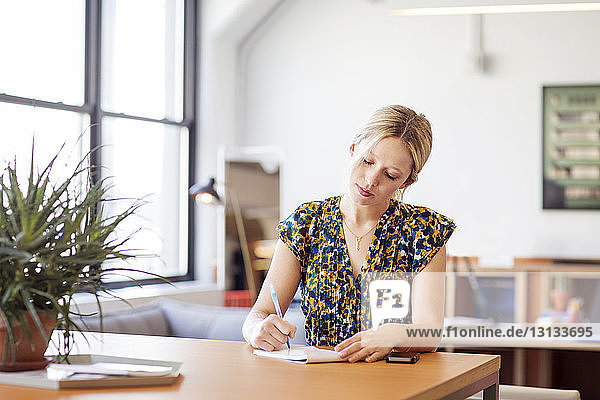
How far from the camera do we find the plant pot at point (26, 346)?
1.65 metres

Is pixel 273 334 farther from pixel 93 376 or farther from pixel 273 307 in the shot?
pixel 93 376

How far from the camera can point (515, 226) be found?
6.40 metres

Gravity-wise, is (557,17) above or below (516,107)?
above

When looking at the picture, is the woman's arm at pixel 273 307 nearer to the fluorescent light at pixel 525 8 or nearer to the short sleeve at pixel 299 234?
the short sleeve at pixel 299 234

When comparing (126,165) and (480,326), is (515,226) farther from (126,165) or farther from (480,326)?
(126,165)

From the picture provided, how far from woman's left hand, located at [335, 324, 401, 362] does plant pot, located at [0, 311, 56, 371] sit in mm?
633

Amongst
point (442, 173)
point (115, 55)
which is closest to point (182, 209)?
point (115, 55)

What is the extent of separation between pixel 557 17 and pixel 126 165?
133 inches

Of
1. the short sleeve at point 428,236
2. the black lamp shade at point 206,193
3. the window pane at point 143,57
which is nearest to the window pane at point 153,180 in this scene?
the window pane at point 143,57

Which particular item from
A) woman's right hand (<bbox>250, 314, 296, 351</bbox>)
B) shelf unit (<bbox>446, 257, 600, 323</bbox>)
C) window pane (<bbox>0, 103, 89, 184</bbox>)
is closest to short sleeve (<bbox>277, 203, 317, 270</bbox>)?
woman's right hand (<bbox>250, 314, 296, 351</bbox>)

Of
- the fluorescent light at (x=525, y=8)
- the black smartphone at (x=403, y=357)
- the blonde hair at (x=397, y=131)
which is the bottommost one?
the black smartphone at (x=403, y=357)

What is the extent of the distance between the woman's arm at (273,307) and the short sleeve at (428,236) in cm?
35

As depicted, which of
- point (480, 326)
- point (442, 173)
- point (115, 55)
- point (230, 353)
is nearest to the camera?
point (230, 353)

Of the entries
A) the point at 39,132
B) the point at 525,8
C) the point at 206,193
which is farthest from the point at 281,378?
the point at 39,132
